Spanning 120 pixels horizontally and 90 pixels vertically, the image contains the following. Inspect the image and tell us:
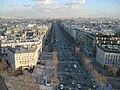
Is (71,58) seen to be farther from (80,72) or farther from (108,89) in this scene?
(108,89)

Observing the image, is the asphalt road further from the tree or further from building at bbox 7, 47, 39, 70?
building at bbox 7, 47, 39, 70

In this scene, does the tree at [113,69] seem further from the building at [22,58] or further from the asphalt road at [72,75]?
the building at [22,58]

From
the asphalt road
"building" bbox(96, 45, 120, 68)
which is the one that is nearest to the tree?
"building" bbox(96, 45, 120, 68)

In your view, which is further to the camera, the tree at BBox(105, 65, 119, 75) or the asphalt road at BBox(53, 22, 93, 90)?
the tree at BBox(105, 65, 119, 75)

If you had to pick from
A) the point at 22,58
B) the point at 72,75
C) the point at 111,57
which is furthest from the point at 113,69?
the point at 22,58

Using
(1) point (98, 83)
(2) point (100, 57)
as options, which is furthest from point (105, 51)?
(1) point (98, 83)

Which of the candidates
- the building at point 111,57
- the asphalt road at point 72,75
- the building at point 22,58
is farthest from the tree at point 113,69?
the building at point 22,58

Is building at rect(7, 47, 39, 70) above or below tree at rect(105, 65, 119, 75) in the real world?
above

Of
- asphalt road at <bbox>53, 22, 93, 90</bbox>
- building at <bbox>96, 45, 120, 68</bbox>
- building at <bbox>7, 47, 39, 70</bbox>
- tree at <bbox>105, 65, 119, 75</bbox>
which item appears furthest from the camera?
building at <bbox>96, 45, 120, 68</bbox>
